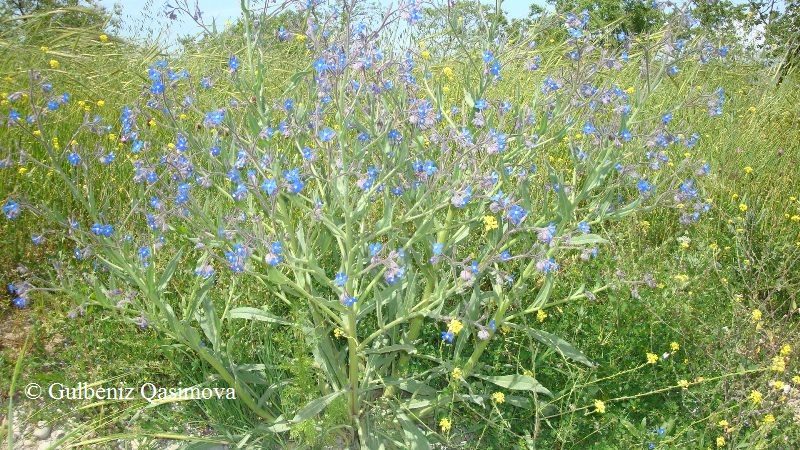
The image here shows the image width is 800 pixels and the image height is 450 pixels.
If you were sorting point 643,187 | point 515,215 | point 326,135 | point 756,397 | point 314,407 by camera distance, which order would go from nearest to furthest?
point 326,135, point 515,215, point 314,407, point 756,397, point 643,187

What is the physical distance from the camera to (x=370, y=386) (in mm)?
2453

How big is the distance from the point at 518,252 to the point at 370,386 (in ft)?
2.71

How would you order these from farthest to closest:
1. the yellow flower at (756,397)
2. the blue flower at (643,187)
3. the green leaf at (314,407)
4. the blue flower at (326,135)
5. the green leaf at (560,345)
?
the blue flower at (643,187) → the green leaf at (560,345) → the yellow flower at (756,397) → the green leaf at (314,407) → the blue flower at (326,135)

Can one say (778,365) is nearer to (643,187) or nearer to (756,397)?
(756,397)

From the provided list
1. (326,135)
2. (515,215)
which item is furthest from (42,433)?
(515,215)

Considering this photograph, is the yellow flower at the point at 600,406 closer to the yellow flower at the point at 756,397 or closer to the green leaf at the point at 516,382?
the green leaf at the point at 516,382

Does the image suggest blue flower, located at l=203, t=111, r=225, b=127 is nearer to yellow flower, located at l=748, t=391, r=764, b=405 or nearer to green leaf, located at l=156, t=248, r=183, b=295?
green leaf, located at l=156, t=248, r=183, b=295

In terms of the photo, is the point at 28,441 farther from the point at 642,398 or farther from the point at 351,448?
the point at 642,398

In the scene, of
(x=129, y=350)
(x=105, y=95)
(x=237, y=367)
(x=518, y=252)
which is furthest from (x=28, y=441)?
(x=105, y=95)

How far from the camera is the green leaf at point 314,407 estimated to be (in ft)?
7.38

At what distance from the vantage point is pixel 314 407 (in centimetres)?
229

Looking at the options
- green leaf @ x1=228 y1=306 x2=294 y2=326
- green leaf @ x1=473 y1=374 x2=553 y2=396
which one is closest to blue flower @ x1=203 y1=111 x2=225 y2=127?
green leaf @ x1=228 y1=306 x2=294 y2=326

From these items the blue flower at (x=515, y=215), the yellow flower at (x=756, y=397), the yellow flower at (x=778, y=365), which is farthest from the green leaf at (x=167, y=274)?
the yellow flower at (x=778, y=365)

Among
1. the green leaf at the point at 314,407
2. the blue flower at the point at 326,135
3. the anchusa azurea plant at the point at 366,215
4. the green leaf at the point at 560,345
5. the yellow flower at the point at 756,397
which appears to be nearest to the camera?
the blue flower at the point at 326,135
